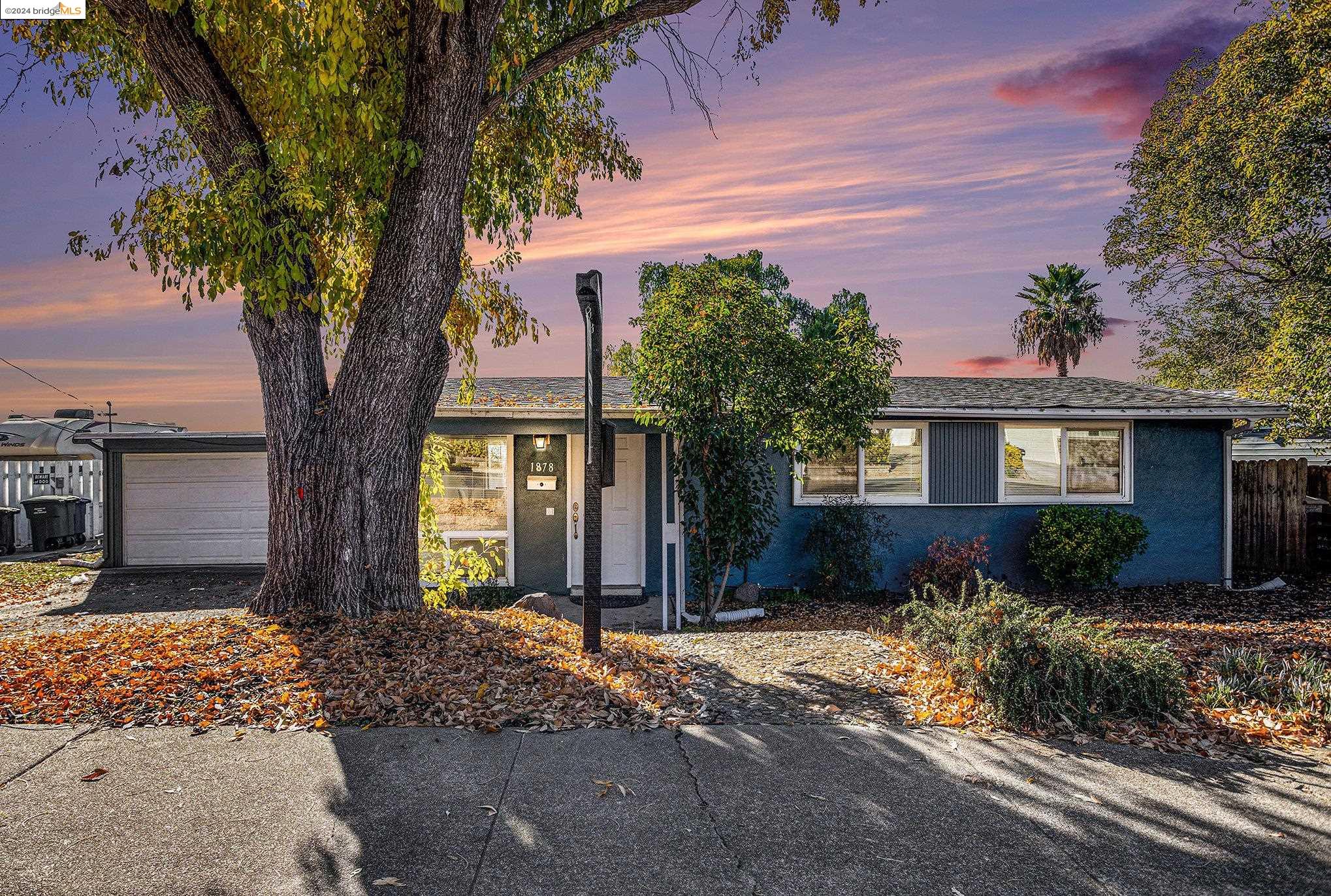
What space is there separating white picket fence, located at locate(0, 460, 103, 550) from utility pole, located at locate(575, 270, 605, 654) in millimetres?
16222

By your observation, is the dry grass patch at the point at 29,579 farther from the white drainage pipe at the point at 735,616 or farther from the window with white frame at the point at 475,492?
the white drainage pipe at the point at 735,616

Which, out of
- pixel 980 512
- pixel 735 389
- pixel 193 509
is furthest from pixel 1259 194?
pixel 193 509

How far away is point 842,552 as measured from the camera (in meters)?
10.5

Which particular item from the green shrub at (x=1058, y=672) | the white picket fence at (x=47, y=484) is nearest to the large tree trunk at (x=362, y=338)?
the green shrub at (x=1058, y=672)

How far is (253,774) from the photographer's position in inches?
→ 150

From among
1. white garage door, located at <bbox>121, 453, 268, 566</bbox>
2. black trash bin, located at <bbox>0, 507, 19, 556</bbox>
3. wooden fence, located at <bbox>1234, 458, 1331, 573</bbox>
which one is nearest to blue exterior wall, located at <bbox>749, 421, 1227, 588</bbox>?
wooden fence, located at <bbox>1234, 458, 1331, 573</bbox>

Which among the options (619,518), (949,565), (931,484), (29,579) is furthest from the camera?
(29,579)

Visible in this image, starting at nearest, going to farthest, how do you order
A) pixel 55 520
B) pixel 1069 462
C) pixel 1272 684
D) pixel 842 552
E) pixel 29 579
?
pixel 1272 684, pixel 842 552, pixel 1069 462, pixel 29 579, pixel 55 520

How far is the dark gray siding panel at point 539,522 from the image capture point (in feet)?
36.3

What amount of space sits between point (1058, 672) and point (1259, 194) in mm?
11005

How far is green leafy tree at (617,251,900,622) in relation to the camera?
8281 millimetres

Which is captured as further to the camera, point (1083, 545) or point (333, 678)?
point (1083, 545)

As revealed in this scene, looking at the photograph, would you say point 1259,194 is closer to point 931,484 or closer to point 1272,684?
point 931,484

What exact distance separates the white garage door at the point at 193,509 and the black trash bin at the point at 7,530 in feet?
16.4
